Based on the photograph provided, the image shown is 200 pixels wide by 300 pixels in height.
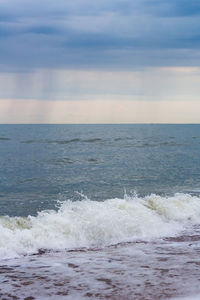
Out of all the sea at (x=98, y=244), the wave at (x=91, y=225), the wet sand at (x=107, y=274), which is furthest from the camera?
the wave at (x=91, y=225)

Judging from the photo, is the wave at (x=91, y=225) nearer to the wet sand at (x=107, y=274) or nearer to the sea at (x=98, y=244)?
the sea at (x=98, y=244)

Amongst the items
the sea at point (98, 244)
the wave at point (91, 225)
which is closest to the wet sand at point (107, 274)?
the sea at point (98, 244)

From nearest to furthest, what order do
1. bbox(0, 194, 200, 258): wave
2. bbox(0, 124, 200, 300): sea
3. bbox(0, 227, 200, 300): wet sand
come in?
bbox(0, 227, 200, 300): wet sand → bbox(0, 124, 200, 300): sea → bbox(0, 194, 200, 258): wave

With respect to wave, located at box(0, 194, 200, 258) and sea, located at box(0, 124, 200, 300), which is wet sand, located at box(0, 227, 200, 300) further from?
wave, located at box(0, 194, 200, 258)

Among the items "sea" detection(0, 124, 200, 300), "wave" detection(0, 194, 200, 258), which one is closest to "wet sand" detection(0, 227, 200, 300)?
"sea" detection(0, 124, 200, 300)

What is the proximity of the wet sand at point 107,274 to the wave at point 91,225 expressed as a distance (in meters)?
0.92

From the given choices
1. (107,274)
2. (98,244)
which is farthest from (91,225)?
(107,274)

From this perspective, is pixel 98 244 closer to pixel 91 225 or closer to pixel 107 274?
pixel 91 225

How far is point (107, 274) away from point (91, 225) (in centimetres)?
454

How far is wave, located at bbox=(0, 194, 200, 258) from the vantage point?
38.7 ft

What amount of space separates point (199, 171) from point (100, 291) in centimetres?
2450

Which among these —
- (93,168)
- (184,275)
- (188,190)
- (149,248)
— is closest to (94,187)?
(188,190)

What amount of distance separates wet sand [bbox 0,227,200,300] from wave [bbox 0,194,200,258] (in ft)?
3.01

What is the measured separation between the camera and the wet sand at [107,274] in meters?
7.74
